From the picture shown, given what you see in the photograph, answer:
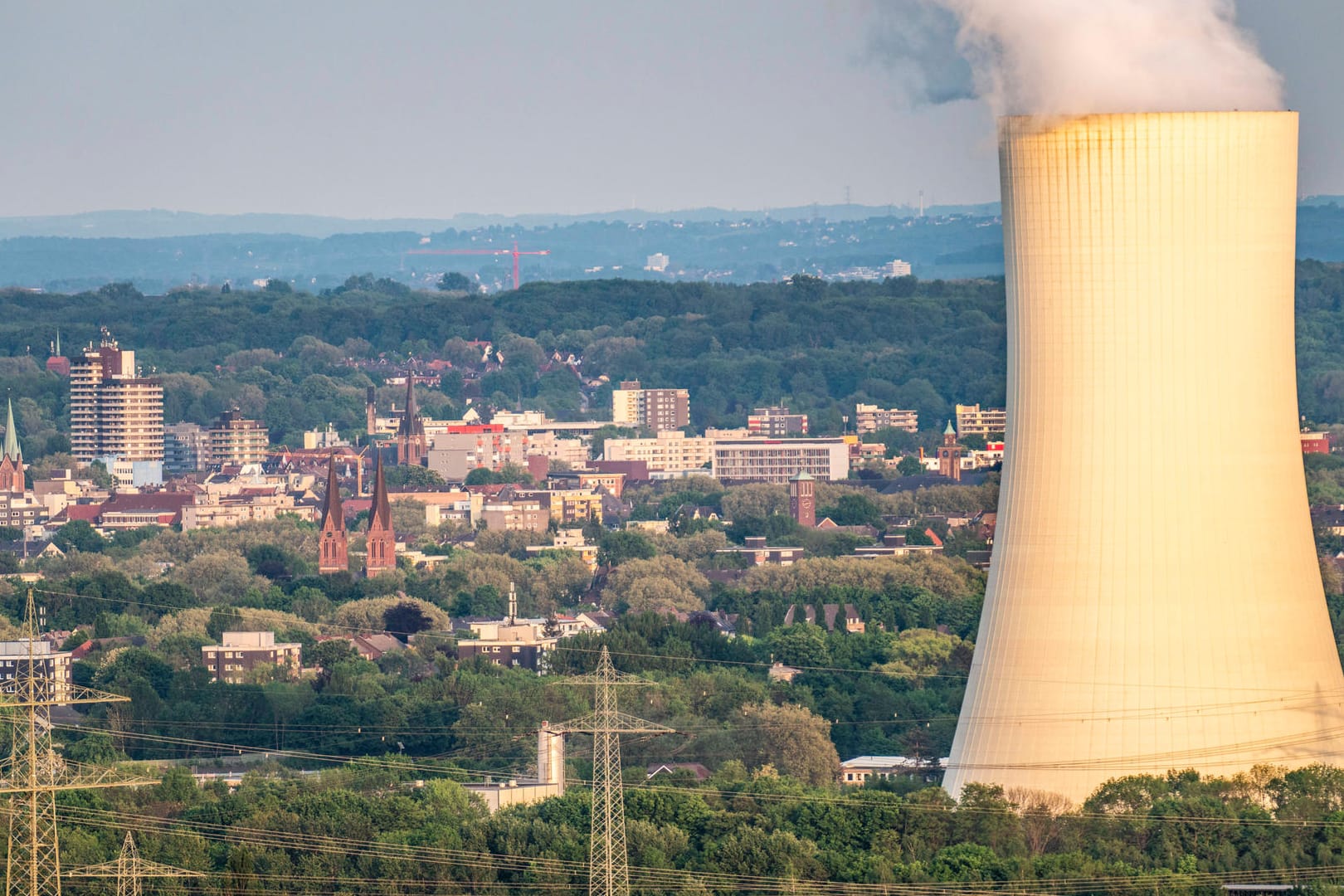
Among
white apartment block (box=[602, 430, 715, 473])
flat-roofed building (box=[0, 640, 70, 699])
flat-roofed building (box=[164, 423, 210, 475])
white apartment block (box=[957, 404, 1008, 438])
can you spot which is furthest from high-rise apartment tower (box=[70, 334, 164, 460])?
flat-roofed building (box=[0, 640, 70, 699])

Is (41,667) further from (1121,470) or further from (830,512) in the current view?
(830,512)

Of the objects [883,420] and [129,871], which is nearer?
[129,871]

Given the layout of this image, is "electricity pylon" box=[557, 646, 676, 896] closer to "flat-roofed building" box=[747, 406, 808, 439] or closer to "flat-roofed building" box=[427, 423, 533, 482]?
"flat-roofed building" box=[427, 423, 533, 482]

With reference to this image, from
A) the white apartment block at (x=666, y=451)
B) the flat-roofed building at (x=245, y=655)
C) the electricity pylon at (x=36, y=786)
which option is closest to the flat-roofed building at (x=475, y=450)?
the white apartment block at (x=666, y=451)

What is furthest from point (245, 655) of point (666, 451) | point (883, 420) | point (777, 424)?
point (883, 420)

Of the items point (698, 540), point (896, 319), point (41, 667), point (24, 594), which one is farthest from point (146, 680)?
point (896, 319)

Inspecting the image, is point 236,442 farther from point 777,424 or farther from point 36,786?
point 36,786
